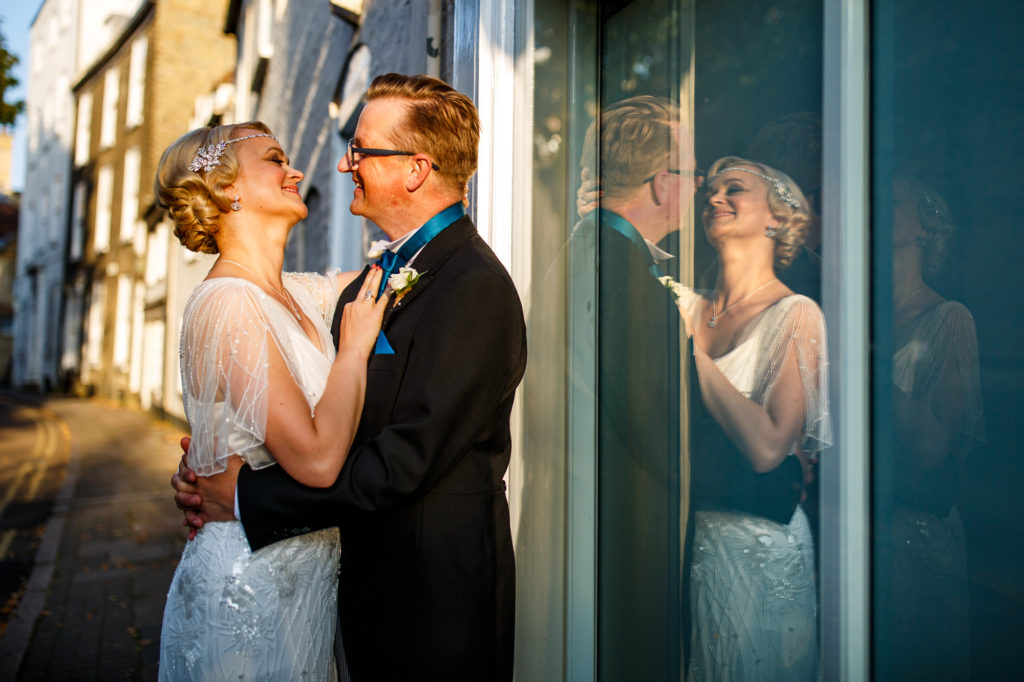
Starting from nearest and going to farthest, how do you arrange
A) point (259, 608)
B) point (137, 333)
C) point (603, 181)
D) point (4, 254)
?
point (259, 608)
point (603, 181)
point (137, 333)
point (4, 254)

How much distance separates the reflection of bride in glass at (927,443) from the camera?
1.27m

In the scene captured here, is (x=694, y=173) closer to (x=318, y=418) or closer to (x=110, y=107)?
(x=318, y=418)

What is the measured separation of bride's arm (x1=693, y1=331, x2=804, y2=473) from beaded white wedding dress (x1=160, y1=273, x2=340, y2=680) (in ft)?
3.44

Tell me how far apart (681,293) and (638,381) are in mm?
334

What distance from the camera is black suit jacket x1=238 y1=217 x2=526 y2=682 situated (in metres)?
1.46

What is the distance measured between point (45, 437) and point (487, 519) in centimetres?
1435

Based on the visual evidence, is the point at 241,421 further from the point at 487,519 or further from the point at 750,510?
the point at 750,510

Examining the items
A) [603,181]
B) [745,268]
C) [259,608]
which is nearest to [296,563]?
[259,608]

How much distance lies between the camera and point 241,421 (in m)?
1.54

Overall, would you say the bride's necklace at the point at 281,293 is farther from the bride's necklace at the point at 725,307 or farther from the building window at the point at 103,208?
the building window at the point at 103,208

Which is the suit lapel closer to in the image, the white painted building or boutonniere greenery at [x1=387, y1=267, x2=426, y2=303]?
boutonniere greenery at [x1=387, y1=267, x2=426, y2=303]

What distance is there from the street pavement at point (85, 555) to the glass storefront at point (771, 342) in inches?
122

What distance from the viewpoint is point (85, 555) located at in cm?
576

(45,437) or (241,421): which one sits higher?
(241,421)
